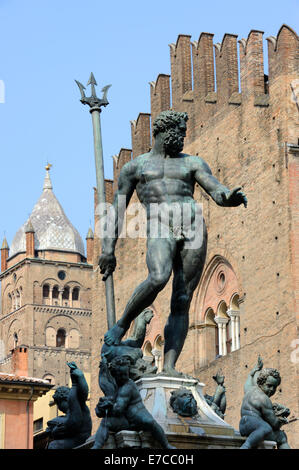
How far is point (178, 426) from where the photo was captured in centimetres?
869

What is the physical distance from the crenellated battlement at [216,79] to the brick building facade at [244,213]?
28 mm

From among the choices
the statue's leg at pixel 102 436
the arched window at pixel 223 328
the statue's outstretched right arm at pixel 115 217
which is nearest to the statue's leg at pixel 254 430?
the statue's leg at pixel 102 436

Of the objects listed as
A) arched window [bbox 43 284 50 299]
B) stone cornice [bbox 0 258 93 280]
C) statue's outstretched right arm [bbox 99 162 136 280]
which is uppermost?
stone cornice [bbox 0 258 93 280]

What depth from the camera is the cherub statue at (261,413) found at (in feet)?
28.7

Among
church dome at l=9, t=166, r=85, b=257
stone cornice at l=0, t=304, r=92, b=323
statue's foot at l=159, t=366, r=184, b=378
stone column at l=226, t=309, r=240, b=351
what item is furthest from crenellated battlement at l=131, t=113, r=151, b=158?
church dome at l=9, t=166, r=85, b=257

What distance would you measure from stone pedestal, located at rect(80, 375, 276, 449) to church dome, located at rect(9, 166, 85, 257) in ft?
250

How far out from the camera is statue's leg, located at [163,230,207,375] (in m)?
9.36

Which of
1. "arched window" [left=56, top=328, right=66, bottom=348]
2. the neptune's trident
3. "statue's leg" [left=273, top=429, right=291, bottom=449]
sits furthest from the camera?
"arched window" [left=56, top=328, right=66, bottom=348]

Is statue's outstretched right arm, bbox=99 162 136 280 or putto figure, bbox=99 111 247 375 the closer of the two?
putto figure, bbox=99 111 247 375

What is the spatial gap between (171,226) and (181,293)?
541 millimetres

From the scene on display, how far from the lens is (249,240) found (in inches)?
1155

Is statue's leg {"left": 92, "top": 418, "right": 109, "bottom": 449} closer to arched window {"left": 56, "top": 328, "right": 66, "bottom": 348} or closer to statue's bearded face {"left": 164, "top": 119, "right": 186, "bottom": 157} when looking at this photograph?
statue's bearded face {"left": 164, "top": 119, "right": 186, "bottom": 157}

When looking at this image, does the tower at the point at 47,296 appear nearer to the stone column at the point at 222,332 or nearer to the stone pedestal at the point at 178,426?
the stone column at the point at 222,332

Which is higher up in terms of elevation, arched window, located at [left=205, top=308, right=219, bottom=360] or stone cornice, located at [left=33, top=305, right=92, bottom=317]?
stone cornice, located at [left=33, top=305, right=92, bottom=317]
